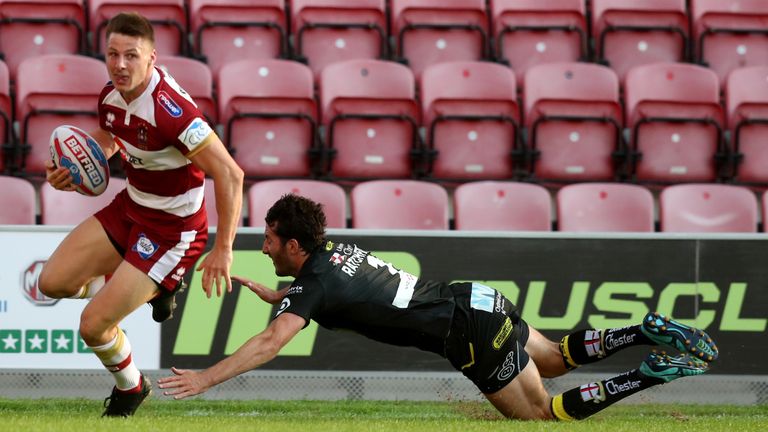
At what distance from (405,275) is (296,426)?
1143 mm

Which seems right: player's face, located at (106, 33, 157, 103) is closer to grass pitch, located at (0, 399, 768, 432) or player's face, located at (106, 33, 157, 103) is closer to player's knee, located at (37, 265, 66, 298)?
player's knee, located at (37, 265, 66, 298)

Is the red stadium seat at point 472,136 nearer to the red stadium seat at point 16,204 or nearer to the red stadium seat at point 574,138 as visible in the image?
the red stadium seat at point 574,138

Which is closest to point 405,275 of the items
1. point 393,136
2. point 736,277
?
point 736,277

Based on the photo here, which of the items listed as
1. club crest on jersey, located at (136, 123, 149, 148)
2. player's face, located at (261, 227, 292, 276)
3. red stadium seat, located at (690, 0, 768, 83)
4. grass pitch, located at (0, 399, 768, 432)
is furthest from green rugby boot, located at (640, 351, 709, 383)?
red stadium seat, located at (690, 0, 768, 83)

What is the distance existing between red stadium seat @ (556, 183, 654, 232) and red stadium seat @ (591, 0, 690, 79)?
2.61m

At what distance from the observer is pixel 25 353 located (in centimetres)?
756

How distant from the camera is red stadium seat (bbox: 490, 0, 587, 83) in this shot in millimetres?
11484

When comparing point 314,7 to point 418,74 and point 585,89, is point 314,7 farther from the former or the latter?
point 585,89

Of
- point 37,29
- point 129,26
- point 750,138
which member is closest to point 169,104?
point 129,26

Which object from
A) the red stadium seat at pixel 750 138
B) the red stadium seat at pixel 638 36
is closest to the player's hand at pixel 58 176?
the red stadium seat at pixel 750 138

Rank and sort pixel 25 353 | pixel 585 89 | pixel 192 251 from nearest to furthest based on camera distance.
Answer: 1. pixel 192 251
2. pixel 25 353
3. pixel 585 89

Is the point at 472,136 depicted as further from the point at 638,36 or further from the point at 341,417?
the point at 341,417

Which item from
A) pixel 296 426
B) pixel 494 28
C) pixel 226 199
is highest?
pixel 494 28

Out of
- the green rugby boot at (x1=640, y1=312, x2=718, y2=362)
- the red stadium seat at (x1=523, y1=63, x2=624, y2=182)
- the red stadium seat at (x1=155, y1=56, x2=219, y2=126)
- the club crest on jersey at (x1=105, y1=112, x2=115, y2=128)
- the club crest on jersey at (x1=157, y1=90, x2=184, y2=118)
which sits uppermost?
the red stadium seat at (x1=155, y1=56, x2=219, y2=126)
